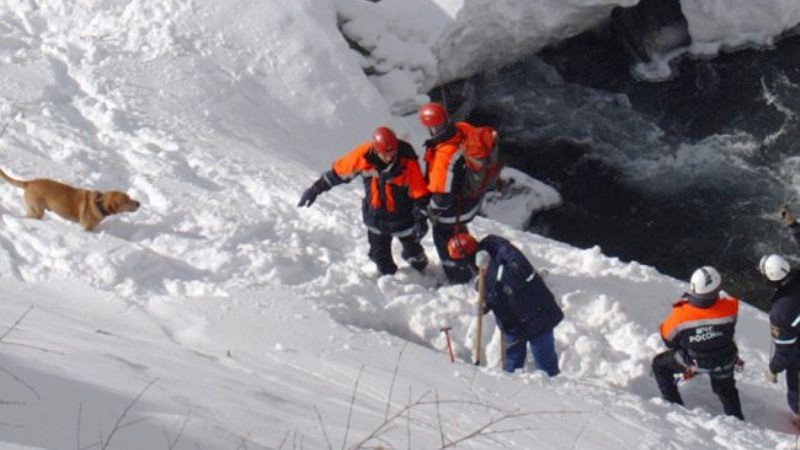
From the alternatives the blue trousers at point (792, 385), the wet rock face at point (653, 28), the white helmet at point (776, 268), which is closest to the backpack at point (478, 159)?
the white helmet at point (776, 268)

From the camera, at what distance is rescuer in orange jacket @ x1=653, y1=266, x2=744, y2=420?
22.7ft

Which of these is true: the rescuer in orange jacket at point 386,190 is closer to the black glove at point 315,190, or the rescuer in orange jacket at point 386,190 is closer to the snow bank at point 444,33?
the black glove at point 315,190

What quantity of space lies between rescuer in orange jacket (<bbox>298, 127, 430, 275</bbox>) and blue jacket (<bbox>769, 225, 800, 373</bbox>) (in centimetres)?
277

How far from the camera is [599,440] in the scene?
6.44 m

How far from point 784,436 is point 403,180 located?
3401 millimetres

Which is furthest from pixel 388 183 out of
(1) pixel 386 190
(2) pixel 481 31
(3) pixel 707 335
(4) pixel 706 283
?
(2) pixel 481 31

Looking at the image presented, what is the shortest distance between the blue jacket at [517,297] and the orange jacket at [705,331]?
0.88 m

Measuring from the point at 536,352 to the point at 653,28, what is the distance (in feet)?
31.4

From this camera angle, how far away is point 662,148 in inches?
561

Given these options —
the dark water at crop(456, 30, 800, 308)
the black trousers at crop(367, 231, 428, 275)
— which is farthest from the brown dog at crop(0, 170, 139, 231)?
the dark water at crop(456, 30, 800, 308)

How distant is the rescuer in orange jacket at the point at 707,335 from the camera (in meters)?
6.91

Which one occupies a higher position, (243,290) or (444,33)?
(444,33)

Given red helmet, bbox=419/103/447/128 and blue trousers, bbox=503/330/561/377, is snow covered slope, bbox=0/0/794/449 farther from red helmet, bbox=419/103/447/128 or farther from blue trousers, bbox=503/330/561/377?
red helmet, bbox=419/103/447/128

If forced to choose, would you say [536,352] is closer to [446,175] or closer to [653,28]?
[446,175]
